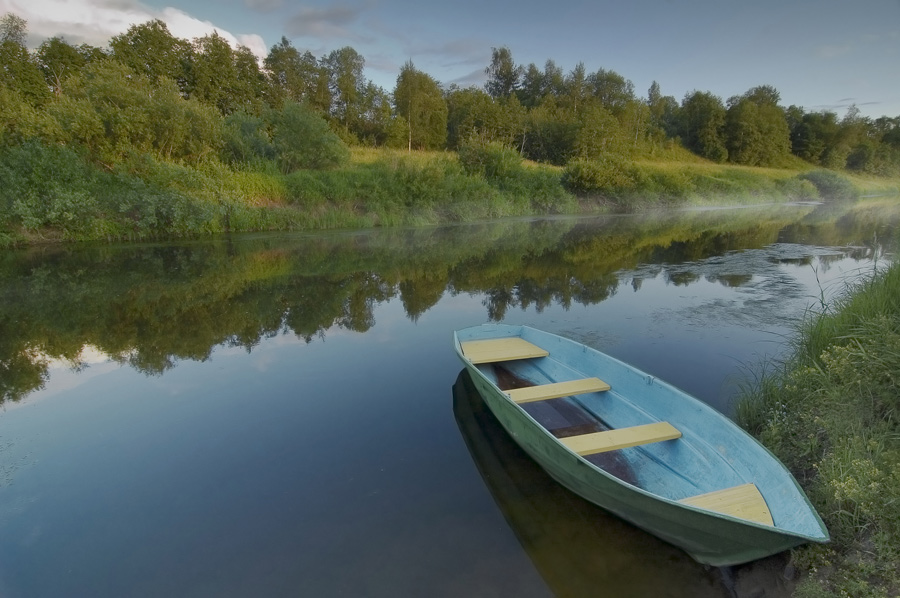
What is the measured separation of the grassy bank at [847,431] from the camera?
258 centimetres

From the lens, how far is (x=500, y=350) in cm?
566

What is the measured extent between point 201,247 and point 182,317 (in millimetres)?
7243

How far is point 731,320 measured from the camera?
7727mm

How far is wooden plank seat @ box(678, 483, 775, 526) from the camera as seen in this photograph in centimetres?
274

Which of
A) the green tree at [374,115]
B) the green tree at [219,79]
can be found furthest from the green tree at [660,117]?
the green tree at [219,79]

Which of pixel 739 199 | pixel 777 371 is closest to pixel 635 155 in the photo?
pixel 739 199

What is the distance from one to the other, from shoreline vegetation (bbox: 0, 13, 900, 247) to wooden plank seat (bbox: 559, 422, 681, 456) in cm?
1615

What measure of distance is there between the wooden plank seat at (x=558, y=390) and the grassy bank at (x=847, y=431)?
4.35 feet

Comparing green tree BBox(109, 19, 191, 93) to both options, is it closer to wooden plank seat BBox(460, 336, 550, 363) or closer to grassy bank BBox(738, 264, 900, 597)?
wooden plank seat BBox(460, 336, 550, 363)

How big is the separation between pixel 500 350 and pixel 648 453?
84.5 inches

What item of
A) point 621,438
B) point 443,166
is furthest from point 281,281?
point 443,166

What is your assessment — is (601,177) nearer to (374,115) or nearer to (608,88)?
(374,115)

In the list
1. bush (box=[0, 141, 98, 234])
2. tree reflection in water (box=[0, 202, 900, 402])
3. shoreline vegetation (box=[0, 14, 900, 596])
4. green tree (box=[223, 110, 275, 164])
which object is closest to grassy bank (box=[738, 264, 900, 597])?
shoreline vegetation (box=[0, 14, 900, 596])

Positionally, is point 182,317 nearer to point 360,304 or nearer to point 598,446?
point 360,304
